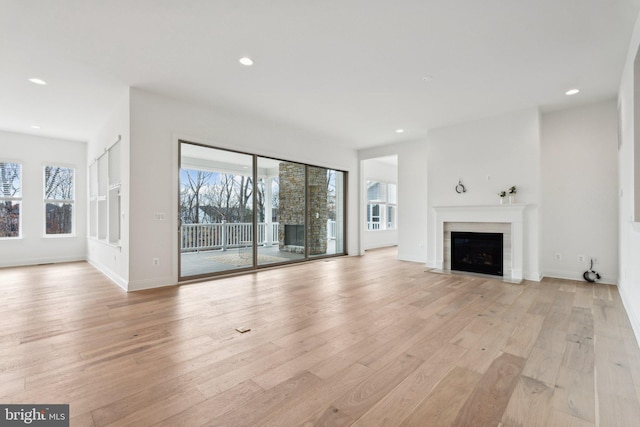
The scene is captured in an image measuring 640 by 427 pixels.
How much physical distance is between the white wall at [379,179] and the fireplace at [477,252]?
11.5 ft

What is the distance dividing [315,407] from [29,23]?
396cm

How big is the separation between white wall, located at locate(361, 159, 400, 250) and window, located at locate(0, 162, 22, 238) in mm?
8140

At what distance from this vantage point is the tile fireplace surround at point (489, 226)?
4.81 metres

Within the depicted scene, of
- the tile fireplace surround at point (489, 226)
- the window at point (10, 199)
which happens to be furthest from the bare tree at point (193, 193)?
the tile fireplace surround at point (489, 226)

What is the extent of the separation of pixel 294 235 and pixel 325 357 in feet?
14.9

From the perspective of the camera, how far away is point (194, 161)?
498 cm

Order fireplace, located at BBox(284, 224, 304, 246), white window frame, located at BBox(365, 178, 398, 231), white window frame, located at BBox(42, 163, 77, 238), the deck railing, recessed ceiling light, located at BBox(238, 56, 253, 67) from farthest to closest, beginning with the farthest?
white window frame, located at BBox(365, 178, 398, 231) < fireplace, located at BBox(284, 224, 304, 246) < white window frame, located at BBox(42, 163, 77, 238) < the deck railing < recessed ceiling light, located at BBox(238, 56, 253, 67)

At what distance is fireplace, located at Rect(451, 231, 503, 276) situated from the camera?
16.7 feet

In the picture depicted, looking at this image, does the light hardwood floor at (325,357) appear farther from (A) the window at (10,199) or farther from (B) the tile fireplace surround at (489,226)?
(A) the window at (10,199)

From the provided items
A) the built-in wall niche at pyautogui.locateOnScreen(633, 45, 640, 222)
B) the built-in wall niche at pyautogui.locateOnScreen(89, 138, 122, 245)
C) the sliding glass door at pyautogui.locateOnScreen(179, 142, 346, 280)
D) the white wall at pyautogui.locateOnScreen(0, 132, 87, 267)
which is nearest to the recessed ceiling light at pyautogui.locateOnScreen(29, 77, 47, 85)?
the built-in wall niche at pyautogui.locateOnScreen(89, 138, 122, 245)

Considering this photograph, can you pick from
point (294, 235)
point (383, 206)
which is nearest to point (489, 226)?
point (294, 235)

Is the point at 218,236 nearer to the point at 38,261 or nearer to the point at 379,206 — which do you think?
the point at 38,261

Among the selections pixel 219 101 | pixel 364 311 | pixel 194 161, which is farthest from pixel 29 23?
pixel 364 311

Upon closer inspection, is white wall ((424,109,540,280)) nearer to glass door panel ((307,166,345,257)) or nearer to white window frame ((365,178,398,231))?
glass door panel ((307,166,345,257))
